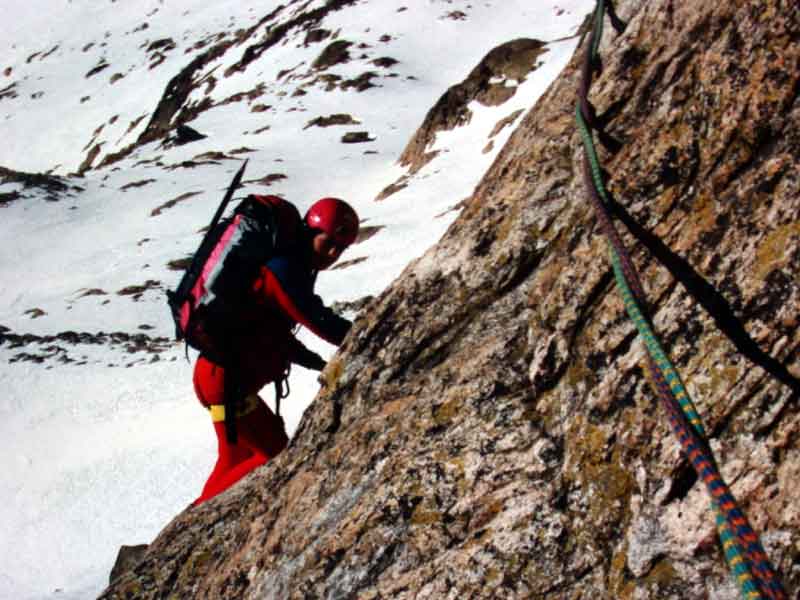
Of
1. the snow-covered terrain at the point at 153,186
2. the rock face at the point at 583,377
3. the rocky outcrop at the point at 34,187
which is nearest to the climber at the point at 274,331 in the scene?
the rock face at the point at 583,377

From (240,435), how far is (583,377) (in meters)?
3.79

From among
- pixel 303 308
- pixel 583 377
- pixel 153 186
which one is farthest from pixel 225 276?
pixel 153 186

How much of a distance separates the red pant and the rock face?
1.24 metres

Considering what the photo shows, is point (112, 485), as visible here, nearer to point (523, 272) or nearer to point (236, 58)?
point (523, 272)

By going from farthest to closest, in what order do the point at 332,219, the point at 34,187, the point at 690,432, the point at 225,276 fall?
the point at 34,187, the point at 332,219, the point at 225,276, the point at 690,432

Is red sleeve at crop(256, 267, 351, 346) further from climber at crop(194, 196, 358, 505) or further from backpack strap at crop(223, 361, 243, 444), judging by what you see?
backpack strap at crop(223, 361, 243, 444)

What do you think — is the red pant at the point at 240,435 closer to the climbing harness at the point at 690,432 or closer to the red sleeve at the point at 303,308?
the red sleeve at the point at 303,308

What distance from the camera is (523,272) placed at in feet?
13.5

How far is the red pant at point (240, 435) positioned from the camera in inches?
236

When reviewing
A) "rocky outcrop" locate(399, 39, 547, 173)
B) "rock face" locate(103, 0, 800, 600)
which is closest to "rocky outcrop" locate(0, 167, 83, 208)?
"rocky outcrop" locate(399, 39, 547, 173)

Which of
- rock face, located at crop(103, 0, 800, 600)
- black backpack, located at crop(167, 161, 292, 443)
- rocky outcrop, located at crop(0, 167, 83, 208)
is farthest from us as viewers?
rocky outcrop, located at crop(0, 167, 83, 208)

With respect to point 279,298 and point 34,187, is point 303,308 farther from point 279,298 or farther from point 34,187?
point 34,187

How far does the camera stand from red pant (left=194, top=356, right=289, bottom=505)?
5.99 m

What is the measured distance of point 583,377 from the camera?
3.33m
